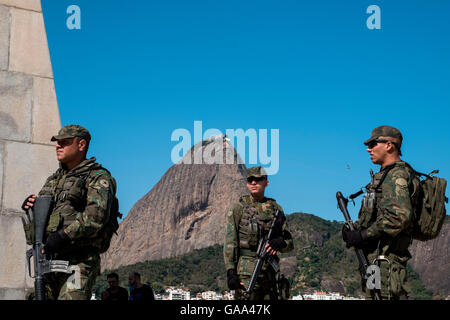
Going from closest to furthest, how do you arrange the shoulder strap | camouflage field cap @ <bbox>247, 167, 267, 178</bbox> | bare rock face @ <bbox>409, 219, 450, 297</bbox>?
the shoulder strap, camouflage field cap @ <bbox>247, 167, 267, 178</bbox>, bare rock face @ <bbox>409, 219, 450, 297</bbox>

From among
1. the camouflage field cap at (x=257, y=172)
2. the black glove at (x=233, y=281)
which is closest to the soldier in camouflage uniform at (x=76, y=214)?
the black glove at (x=233, y=281)

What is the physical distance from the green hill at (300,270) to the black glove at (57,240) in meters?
Result: 99.7

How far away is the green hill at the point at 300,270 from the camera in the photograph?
118125mm

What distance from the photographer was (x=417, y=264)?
147 meters

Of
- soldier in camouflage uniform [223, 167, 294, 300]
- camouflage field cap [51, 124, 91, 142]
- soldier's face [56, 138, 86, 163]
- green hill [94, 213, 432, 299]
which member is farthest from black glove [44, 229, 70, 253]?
green hill [94, 213, 432, 299]

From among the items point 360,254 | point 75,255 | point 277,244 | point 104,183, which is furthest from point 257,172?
point 75,255

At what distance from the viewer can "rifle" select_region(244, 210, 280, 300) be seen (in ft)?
26.7

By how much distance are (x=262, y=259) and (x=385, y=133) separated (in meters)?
2.29

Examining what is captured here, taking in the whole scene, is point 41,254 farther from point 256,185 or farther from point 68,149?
point 256,185

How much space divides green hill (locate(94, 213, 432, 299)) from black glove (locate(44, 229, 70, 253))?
99741 millimetres

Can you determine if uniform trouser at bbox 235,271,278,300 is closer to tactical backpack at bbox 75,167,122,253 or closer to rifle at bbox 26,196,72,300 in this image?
tactical backpack at bbox 75,167,122,253

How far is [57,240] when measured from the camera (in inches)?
241

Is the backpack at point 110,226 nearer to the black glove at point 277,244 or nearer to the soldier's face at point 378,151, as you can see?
the black glove at point 277,244

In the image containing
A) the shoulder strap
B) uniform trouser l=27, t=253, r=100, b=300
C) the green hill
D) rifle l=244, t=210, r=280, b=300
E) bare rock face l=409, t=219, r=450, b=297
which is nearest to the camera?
uniform trouser l=27, t=253, r=100, b=300
